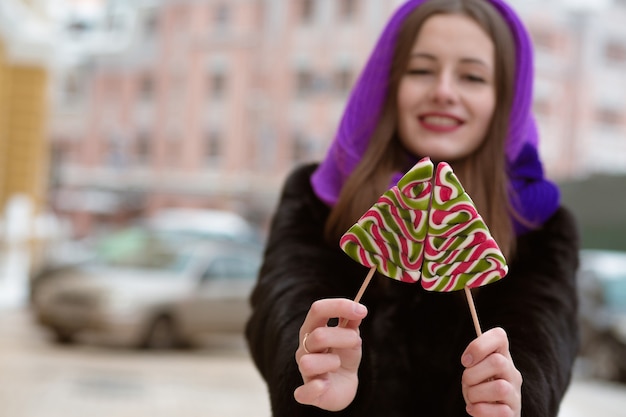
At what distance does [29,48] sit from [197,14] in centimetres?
2001

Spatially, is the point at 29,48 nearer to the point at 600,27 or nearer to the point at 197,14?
the point at 197,14

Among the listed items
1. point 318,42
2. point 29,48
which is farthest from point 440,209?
point 318,42

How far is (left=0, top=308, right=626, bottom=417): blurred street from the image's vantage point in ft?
24.1

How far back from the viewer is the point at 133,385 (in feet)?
27.8

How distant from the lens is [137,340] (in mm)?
10836

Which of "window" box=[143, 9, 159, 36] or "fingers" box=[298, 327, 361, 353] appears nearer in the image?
"fingers" box=[298, 327, 361, 353]

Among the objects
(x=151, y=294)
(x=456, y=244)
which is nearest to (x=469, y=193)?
(x=456, y=244)

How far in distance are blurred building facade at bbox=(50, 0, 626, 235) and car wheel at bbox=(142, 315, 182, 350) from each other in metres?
22.5

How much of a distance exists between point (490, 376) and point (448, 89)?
0.64 m

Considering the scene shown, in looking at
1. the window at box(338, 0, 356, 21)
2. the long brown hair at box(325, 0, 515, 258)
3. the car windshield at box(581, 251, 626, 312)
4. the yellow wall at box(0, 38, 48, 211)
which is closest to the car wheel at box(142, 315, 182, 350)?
the car windshield at box(581, 251, 626, 312)

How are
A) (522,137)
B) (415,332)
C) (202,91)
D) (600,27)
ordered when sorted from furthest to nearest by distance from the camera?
(202,91), (600,27), (522,137), (415,332)

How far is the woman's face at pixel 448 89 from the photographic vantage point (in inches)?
73.5

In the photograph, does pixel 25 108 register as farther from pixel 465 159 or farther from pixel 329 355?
pixel 329 355

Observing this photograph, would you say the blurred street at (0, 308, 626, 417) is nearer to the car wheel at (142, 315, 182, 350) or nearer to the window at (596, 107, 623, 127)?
the car wheel at (142, 315, 182, 350)
